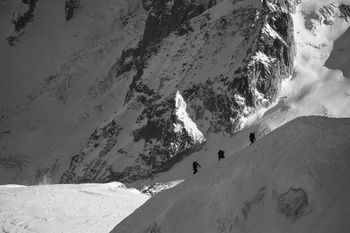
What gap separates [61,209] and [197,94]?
92.7 metres

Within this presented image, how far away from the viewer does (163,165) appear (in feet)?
524

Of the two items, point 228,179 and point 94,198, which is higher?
point 228,179

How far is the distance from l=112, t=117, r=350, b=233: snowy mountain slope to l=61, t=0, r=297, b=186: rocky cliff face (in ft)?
385

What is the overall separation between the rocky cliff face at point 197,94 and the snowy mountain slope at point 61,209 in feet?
232

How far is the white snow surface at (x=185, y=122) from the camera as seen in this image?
16075 centimetres

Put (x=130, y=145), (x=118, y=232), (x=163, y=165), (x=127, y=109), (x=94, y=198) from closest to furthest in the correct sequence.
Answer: (x=118, y=232) < (x=94, y=198) < (x=163, y=165) < (x=130, y=145) < (x=127, y=109)

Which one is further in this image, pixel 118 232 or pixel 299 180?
pixel 118 232

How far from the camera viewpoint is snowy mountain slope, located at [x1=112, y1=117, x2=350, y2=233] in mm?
34312

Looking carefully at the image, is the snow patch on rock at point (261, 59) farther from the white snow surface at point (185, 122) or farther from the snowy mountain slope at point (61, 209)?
the snowy mountain slope at point (61, 209)

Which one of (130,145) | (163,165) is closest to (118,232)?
(163,165)

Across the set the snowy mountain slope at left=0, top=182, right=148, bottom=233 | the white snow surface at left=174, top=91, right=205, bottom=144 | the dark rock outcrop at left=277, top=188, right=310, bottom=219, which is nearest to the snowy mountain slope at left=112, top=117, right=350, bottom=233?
the dark rock outcrop at left=277, top=188, right=310, bottom=219

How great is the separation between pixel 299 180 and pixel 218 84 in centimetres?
13466

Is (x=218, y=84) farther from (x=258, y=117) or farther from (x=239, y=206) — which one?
(x=239, y=206)

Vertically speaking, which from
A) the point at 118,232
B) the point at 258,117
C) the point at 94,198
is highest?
the point at 118,232
